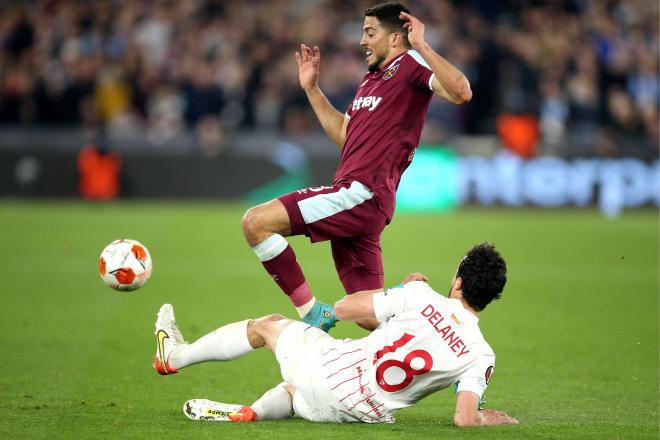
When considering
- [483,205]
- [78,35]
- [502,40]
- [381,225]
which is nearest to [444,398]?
[381,225]

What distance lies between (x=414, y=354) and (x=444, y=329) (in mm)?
211

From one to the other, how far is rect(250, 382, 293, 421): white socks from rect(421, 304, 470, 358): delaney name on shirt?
43.2 inches

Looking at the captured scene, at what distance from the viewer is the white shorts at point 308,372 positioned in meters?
6.09

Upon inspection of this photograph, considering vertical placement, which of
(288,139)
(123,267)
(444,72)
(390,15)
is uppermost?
(288,139)

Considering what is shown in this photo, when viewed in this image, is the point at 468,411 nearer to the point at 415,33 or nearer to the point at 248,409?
the point at 248,409

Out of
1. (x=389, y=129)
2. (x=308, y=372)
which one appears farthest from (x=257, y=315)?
(x=308, y=372)

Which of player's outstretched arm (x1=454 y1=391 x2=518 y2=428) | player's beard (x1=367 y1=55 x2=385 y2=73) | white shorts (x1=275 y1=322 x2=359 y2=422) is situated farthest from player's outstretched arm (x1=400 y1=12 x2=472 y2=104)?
player's outstretched arm (x1=454 y1=391 x2=518 y2=428)

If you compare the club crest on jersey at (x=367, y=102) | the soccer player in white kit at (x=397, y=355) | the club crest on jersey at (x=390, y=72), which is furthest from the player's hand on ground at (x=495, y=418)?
the club crest on jersey at (x=390, y=72)

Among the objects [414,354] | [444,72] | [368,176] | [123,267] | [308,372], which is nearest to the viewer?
[414,354]

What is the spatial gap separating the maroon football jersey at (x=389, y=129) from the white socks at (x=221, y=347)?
125 centimetres

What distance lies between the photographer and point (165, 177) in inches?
845

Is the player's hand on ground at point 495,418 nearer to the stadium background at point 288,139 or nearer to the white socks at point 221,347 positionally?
the white socks at point 221,347

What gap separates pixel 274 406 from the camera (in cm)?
639

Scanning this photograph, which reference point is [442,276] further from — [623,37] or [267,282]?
[623,37]
